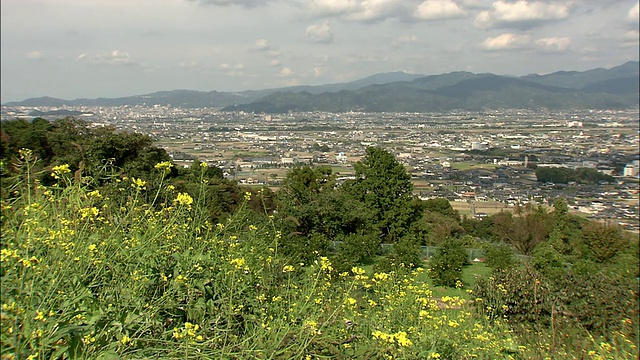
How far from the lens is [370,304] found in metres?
3.61

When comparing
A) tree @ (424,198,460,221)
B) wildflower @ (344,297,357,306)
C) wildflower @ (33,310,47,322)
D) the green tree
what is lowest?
tree @ (424,198,460,221)

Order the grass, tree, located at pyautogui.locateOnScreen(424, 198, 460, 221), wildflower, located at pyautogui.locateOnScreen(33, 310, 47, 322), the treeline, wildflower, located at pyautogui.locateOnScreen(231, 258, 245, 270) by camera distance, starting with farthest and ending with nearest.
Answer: tree, located at pyautogui.locateOnScreen(424, 198, 460, 221), the treeline, wildflower, located at pyautogui.locateOnScreen(231, 258, 245, 270), the grass, wildflower, located at pyautogui.locateOnScreen(33, 310, 47, 322)

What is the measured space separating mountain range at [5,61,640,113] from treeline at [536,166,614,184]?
30.9 m

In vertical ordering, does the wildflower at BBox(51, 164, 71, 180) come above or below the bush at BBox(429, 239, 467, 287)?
above

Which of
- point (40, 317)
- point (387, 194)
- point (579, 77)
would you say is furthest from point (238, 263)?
point (579, 77)

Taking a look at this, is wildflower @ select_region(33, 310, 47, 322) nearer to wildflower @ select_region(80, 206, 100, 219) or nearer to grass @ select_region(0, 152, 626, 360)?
grass @ select_region(0, 152, 626, 360)

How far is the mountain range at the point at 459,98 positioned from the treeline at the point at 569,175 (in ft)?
101

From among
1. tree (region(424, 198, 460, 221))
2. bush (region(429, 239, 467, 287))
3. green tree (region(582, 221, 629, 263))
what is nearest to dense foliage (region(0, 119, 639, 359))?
bush (region(429, 239, 467, 287))

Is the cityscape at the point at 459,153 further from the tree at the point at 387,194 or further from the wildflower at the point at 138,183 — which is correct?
the wildflower at the point at 138,183

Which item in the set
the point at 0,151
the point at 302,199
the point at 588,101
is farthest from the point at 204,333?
the point at 588,101

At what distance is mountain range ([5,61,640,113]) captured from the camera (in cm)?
6625

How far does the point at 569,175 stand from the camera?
2955 centimetres

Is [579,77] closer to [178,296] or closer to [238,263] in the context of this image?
[238,263]

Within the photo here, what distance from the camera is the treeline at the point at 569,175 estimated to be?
26.8 metres
